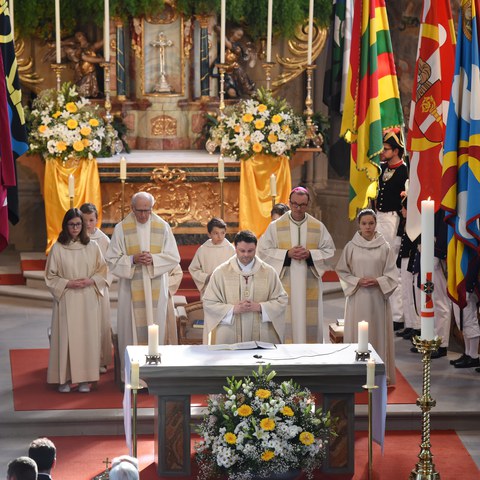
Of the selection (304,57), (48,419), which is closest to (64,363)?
(48,419)

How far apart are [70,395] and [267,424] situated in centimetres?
325

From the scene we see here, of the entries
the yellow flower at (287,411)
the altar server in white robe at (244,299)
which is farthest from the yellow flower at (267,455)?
the altar server in white robe at (244,299)

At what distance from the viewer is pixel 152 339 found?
8.95 metres

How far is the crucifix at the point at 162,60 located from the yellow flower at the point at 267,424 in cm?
950

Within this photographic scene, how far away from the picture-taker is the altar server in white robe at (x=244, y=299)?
10180 millimetres

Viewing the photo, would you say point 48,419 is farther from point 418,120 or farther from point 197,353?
point 418,120

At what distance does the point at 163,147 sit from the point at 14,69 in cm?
526

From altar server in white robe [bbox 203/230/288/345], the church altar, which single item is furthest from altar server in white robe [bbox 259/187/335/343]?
the church altar

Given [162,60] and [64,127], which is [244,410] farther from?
[162,60]

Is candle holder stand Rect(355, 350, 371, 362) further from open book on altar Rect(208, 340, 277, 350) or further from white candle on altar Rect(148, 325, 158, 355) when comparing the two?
white candle on altar Rect(148, 325, 158, 355)

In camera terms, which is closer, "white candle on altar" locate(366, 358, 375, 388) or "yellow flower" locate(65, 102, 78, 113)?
"white candle on altar" locate(366, 358, 375, 388)

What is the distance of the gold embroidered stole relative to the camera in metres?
11.7

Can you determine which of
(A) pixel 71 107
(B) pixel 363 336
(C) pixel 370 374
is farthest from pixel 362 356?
(A) pixel 71 107

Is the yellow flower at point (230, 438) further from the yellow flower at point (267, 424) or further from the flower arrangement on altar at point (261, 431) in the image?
the yellow flower at point (267, 424)
